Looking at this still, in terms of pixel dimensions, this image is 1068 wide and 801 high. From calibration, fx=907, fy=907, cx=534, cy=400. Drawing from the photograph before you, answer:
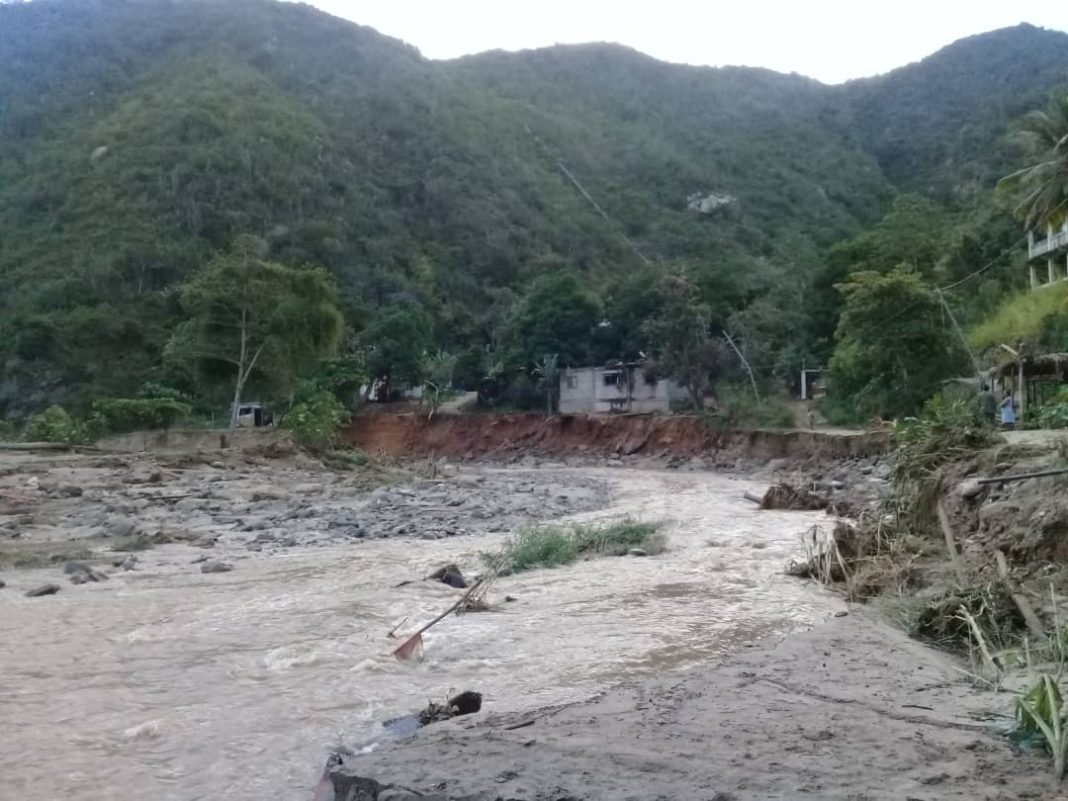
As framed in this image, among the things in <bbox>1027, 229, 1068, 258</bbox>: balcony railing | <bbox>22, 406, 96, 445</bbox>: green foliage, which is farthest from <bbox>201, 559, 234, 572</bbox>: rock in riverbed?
<bbox>1027, 229, 1068, 258</bbox>: balcony railing

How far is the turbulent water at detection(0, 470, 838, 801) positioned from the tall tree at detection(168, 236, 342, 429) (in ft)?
63.8

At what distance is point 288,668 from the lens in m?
5.91

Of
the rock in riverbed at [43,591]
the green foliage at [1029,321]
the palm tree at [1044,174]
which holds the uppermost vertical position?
the palm tree at [1044,174]

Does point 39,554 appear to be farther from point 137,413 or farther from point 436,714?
point 137,413

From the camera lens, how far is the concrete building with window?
32.3m

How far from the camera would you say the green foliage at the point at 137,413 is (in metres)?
28.2

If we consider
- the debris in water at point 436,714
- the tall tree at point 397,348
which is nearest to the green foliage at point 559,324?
the tall tree at point 397,348

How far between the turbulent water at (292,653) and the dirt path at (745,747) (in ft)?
2.69

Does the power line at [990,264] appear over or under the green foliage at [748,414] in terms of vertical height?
over

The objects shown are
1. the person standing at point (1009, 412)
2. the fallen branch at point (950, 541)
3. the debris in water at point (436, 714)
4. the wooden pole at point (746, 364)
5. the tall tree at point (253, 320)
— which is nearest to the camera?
the debris in water at point (436, 714)

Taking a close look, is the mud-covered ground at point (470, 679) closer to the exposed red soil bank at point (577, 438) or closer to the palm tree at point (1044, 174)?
the palm tree at point (1044, 174)

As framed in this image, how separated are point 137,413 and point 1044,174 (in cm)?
2805

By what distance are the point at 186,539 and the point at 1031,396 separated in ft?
62.6

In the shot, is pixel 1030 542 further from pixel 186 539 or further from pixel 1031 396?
pixel 1031 396
